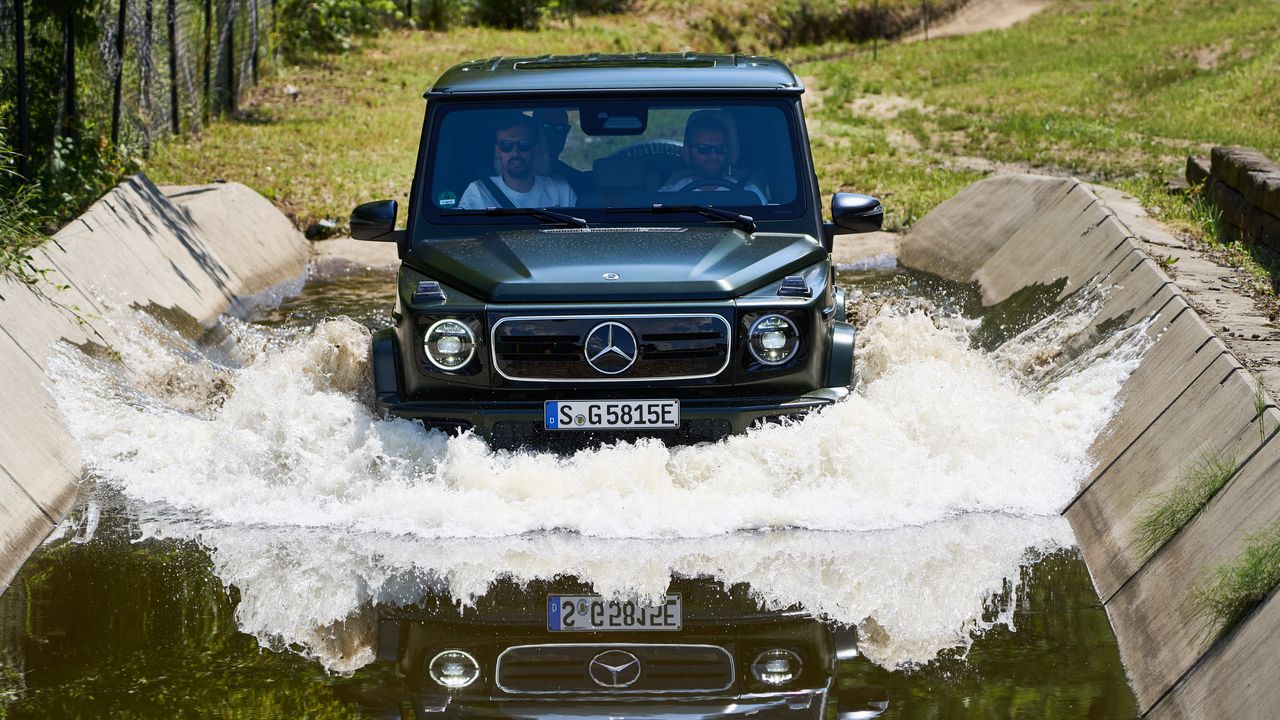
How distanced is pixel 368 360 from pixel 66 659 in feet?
11.0

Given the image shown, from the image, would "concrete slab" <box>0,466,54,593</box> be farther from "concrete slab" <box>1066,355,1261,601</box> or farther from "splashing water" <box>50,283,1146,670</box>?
"concrete slab" <box>1066,355,1261,601</box>

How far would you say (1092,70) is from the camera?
28.7m

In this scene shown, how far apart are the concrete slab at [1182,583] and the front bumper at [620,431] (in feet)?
5.11

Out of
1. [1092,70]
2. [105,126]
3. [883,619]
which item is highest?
[883,619]

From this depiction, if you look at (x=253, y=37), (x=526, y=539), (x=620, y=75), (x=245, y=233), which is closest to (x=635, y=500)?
(x=526, y=539)

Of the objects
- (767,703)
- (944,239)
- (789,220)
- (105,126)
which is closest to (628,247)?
(789,220)

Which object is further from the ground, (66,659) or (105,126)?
(66,659)

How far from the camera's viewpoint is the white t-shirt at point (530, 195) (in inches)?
287

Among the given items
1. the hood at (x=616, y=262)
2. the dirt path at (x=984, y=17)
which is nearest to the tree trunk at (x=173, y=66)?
the hood at (x=616, y=262)

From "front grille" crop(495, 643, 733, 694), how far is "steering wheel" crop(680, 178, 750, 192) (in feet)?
9.27

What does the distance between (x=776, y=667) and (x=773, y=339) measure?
183cm

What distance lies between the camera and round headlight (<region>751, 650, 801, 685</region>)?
4762mm

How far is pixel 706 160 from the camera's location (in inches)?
290

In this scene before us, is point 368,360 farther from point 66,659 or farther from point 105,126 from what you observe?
point 105,126
